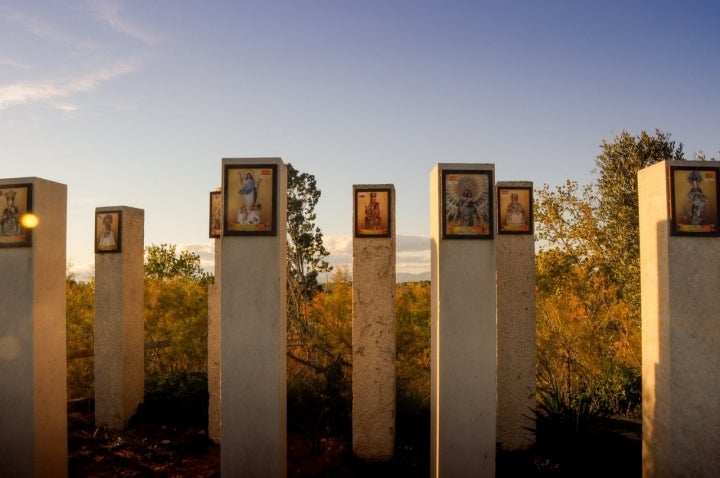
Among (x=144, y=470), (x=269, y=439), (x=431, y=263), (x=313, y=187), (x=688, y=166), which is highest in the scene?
(x=313, y=187)

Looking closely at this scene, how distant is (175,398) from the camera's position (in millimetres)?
10438

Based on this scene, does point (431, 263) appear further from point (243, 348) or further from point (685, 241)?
point (685, 241)

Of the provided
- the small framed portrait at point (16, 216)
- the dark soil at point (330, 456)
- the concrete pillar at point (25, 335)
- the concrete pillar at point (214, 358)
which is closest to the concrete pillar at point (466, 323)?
the dark soil at point (330, 456)

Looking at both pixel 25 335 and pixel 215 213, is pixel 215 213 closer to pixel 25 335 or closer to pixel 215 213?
pixel 215 213

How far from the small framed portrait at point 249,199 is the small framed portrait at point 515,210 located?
375cm

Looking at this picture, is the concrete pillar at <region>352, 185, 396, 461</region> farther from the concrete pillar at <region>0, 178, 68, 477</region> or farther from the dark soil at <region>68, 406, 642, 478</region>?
the concrete pillar at <region>0, 178, 68, 477</region>

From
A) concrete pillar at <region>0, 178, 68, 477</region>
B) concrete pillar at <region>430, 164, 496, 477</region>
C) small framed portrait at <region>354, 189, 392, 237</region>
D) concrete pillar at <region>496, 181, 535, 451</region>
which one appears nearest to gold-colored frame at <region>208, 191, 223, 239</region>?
small framed portrait at <region>354, 189, 392, 237</region>

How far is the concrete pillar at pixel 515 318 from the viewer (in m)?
8.70

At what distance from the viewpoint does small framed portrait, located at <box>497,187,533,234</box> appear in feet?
28.7

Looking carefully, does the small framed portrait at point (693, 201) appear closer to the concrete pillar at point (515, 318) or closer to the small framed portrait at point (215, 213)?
the concrete pillar at point (515, 318)

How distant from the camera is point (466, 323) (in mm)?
6727

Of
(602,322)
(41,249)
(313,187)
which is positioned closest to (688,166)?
(41,249)

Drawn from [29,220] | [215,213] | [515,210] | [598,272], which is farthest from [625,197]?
[29,220]

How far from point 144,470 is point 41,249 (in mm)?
3373
